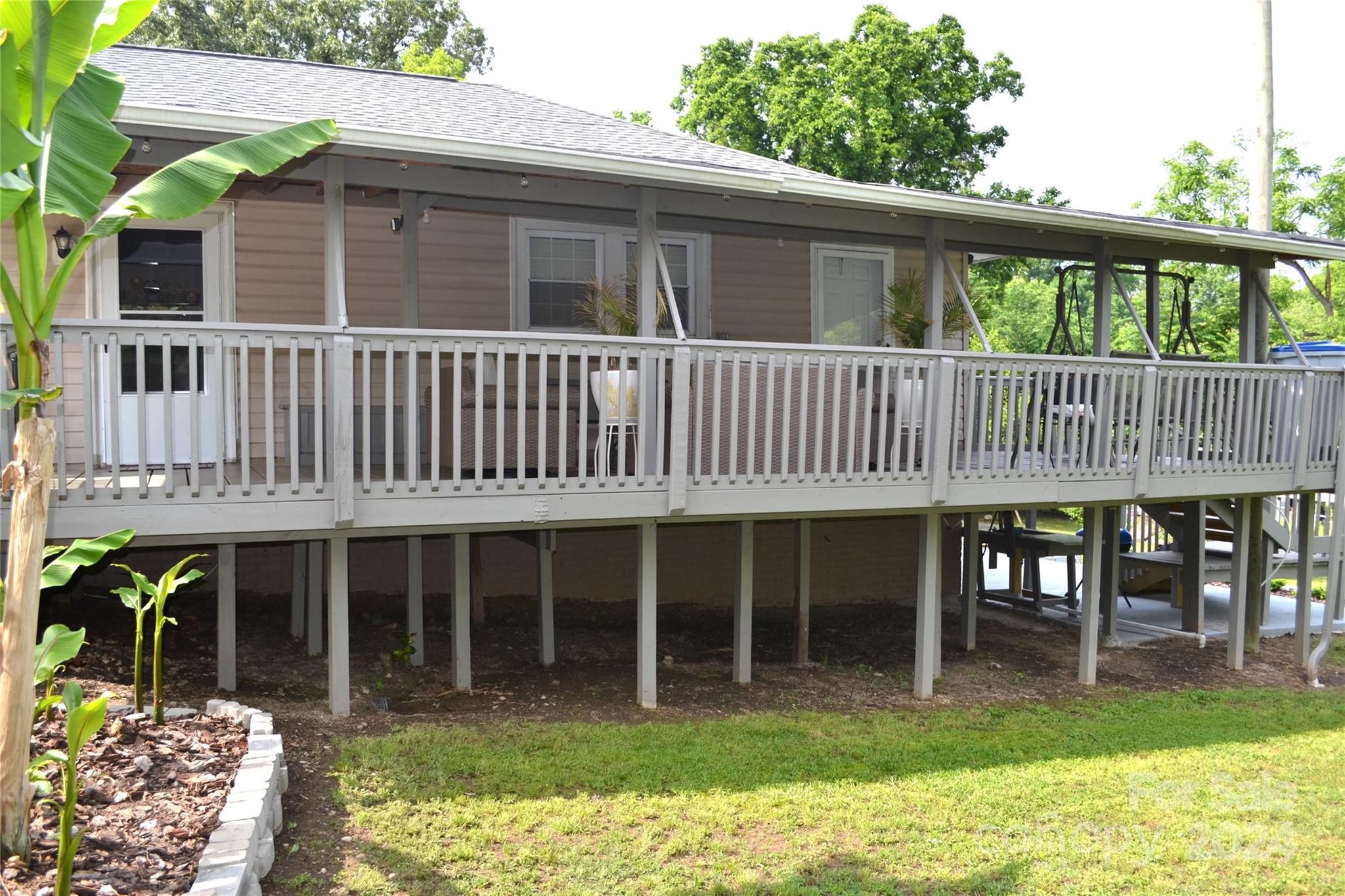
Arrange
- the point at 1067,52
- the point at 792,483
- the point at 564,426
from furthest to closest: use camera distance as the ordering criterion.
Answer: the point at 1067,52, the point at 792,483, the point at 564,426

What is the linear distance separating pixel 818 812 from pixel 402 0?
108 feet

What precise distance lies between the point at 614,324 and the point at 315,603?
3417mm

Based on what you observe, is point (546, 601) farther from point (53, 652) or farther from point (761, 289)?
point (53, 652)

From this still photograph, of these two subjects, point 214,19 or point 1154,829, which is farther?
point 214,19

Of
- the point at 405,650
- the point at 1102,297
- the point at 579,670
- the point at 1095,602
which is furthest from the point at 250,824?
the point at 1102,297

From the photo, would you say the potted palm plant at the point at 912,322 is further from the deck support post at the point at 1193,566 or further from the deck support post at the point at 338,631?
the deck support post at the point at 1193,566

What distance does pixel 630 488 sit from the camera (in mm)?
7426

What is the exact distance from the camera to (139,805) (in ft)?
15.6

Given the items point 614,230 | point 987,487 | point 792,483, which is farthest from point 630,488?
point 614,230

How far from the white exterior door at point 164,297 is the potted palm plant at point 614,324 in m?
3.13

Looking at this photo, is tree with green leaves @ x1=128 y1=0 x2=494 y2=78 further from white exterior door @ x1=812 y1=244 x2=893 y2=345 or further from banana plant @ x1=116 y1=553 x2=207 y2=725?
banana plant @ x1=116 y1=553 x2=207 y2=725

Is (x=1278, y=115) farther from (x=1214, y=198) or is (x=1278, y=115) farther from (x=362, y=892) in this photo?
(x=362, y=892)

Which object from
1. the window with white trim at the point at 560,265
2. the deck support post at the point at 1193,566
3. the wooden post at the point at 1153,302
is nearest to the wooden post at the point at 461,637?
the window with white trim at the point at 560,265

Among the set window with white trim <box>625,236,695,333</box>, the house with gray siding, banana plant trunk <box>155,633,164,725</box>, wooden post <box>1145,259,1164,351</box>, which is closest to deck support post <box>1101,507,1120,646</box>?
the house with gray siding
